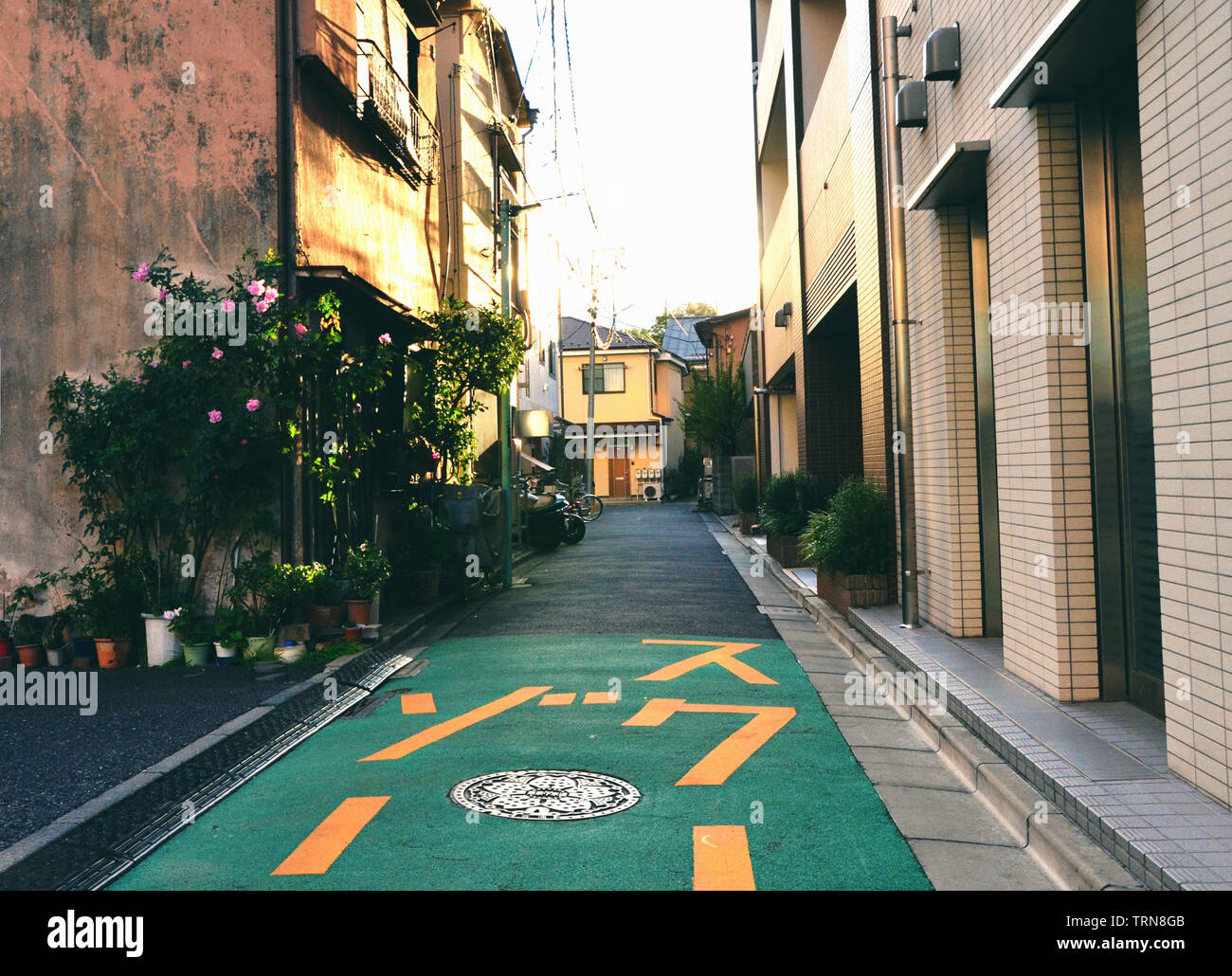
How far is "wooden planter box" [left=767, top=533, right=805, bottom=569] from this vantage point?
50.5ft

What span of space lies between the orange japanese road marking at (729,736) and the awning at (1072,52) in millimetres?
4019

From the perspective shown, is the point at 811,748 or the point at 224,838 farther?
the point at 811,748

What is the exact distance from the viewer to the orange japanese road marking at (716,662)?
8.06 metres

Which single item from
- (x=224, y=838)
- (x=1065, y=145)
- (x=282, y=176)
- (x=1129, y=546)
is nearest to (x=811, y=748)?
(x=1129, y=546)

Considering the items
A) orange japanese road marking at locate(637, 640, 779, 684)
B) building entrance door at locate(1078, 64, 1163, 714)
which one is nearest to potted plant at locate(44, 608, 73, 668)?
orange japanese road marking at locate(637, 640, 779, 684)

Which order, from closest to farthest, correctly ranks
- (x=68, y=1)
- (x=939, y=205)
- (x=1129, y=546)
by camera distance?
(x=1129, y=546), (x=939, y=205), (x=68, y=1)

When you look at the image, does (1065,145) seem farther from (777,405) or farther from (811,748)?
(777,405)

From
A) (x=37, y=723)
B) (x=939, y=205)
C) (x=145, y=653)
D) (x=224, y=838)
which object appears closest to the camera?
(x=224, y=838)

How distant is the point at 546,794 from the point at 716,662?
12.7 ft

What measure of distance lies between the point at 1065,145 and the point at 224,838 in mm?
5784

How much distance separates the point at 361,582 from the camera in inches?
397

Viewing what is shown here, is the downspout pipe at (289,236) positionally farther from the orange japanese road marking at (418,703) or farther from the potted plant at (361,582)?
the orange japanese road marking at (418,703)

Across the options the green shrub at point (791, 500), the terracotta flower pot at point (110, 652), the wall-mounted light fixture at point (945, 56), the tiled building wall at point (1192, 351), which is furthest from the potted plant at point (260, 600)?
the green shrub at point (791, 500)

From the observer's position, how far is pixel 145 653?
9266 mm
